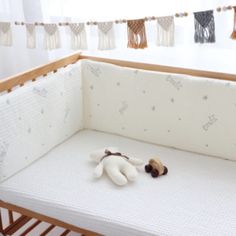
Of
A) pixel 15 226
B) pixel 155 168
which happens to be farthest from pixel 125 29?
pixel 15 226

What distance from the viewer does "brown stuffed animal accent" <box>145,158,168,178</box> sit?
1463 mm

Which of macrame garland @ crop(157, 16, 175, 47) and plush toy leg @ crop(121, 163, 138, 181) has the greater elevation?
macrame garland @ crop(157, 16, 175, 47)

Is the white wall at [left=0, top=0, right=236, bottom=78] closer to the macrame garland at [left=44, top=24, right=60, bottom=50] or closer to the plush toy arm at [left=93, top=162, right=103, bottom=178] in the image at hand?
the macrame garland at [left=44, top=24, right=60, bottom=50]

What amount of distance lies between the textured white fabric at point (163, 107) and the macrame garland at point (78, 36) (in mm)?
106

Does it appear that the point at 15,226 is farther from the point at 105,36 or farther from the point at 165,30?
the point at 165,30

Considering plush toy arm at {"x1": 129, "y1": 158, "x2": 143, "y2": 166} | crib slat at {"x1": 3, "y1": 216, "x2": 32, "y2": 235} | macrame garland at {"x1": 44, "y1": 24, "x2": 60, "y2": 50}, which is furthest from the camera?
macrame garland at {"x1": 44, "y1": 24, "x2": 60, "y2": 50}

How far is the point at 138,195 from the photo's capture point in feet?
4.50

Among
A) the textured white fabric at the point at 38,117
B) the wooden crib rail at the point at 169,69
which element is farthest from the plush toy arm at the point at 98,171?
the wooden crib rail at the point at 169,69

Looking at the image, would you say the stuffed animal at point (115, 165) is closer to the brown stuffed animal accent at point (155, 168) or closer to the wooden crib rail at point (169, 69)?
the brown stuffed animal accent at point (155, 168)

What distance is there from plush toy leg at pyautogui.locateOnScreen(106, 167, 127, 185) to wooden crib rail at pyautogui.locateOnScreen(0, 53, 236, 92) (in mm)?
487

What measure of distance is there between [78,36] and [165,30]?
0.37 m

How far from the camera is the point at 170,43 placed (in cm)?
159

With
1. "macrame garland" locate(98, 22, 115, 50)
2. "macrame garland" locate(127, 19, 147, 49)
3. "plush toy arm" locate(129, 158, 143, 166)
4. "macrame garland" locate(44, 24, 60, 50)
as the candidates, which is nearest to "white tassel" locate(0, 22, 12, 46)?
"macrame garland" locate(44, 24, 60, 50)

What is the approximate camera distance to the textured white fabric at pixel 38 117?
4.85 feet
